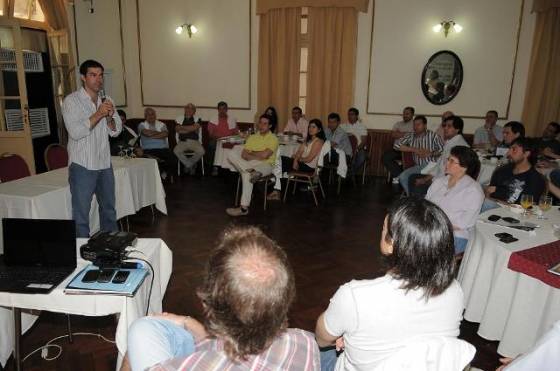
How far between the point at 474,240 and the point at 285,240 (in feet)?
6.80

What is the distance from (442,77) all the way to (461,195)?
490 centimetres

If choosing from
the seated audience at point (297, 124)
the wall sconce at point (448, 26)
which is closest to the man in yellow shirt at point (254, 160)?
the seated audience at point (297, 124)

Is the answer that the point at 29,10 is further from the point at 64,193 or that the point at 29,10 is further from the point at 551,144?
the point at 551,144

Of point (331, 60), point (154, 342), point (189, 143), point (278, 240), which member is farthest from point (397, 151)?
point (154, 342)

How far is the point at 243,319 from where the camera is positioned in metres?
0.92

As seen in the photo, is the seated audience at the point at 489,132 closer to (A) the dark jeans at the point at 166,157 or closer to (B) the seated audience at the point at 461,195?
(B) the seated audience at the point at 461,195

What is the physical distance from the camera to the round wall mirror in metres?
7.03

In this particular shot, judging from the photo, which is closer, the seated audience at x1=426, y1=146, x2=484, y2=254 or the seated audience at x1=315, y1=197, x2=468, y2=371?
the seated audience at x1=315, y1=197, x2=468, y2=371

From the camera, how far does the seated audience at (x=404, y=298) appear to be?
129cm

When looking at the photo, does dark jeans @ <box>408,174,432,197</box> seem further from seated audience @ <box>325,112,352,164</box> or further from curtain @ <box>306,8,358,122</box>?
curtain @ <box>306,8,358,122</box>

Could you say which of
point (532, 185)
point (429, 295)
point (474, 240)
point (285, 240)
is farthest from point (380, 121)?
point (429, 295)

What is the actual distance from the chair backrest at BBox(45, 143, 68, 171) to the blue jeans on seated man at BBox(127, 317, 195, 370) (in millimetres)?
3906

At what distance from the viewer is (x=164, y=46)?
8305 mm

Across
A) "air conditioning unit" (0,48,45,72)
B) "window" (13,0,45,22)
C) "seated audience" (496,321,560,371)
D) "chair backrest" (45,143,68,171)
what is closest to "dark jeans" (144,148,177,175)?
"air conditioning unit" (0,48,45,72)
